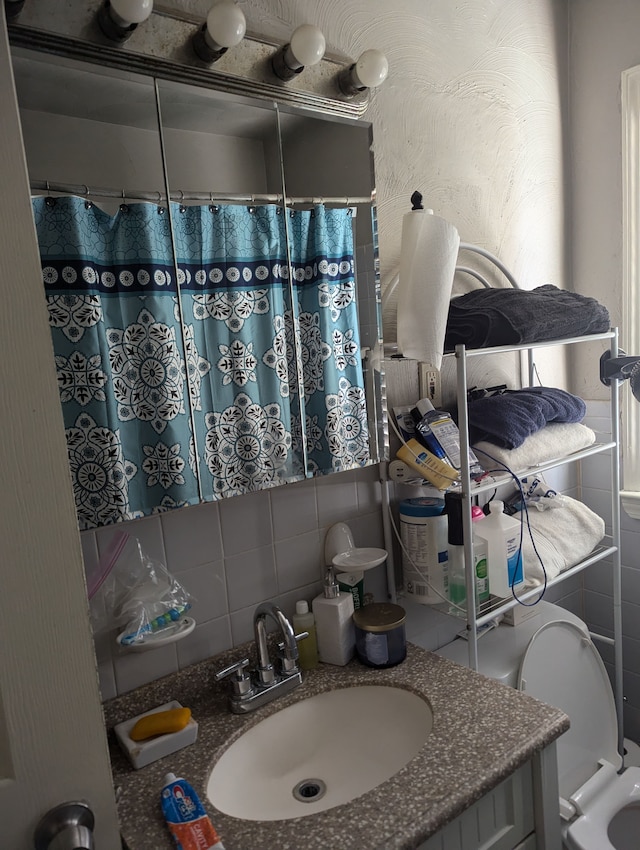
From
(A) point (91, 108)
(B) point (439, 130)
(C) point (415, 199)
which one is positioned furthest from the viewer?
(B) point (439, 130)

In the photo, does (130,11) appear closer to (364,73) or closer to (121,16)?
(121,16)

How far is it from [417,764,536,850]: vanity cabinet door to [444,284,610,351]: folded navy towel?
2.81 feet

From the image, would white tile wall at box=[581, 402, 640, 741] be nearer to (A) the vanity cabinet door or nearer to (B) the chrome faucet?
(A) the vanity cabinet door

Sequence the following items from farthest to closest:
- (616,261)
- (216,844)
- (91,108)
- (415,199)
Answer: (616,261), (415,199), (91,108), (216,844)

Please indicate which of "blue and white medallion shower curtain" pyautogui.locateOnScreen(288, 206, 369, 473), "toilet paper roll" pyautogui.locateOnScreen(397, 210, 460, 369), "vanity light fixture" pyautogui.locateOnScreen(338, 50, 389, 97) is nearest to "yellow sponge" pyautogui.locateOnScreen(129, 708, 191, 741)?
"blue and white medallion shower curtain" pyautogui.locateOnScreen(288, 206, 369, 473)

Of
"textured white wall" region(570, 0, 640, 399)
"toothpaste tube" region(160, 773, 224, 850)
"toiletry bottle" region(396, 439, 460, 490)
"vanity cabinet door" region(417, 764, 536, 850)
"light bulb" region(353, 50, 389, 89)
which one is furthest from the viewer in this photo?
"textured white wall" region(570, 0, 640, 399)

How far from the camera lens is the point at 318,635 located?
4.13 feet

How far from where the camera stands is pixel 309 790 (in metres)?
1.05

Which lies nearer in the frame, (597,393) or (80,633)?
(80,633)

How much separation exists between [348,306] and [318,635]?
2.28 ft

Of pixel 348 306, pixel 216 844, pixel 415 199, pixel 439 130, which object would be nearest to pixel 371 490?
pixel 348 306

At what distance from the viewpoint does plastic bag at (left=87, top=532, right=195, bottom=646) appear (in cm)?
102

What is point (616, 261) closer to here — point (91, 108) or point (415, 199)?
point (415, 199)

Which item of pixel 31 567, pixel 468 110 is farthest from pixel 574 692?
pixel 468 110
